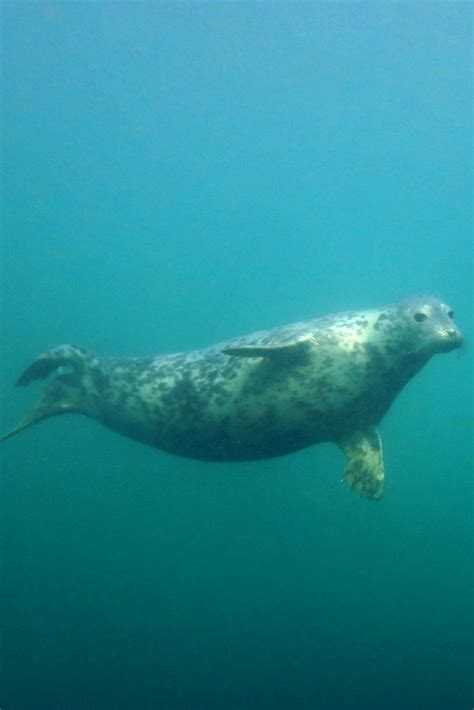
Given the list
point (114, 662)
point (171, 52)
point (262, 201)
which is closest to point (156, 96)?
point (171, 52)

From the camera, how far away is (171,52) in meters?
36.5

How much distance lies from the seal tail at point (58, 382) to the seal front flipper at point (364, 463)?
4.54 meters

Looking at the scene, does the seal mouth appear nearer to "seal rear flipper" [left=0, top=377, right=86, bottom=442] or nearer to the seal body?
the seal body

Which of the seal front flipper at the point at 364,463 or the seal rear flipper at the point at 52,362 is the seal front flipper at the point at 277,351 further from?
the seal rear flipper at the point at 52,362

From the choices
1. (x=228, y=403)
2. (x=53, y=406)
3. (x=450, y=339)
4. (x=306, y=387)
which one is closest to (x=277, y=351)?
(x=306, y=387)

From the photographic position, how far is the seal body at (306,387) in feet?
24.1

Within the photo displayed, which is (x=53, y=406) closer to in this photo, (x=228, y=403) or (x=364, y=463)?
(x=228, y=403)

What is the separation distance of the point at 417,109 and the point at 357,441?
4291 centimetres

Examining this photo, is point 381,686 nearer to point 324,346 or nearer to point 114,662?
point 114,662

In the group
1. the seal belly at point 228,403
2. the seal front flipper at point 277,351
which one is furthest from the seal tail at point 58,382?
the seal front flipper at point 277,351

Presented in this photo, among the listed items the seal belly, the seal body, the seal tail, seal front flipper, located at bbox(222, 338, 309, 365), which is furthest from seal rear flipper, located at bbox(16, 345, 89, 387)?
seal front flipper, located at bbox(222, 338, 309, 365)

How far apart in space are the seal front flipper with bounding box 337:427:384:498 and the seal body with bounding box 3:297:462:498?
0.04 feet

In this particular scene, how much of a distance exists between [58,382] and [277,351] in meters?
4.61

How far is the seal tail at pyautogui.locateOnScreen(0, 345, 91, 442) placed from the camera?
32.2 feet
